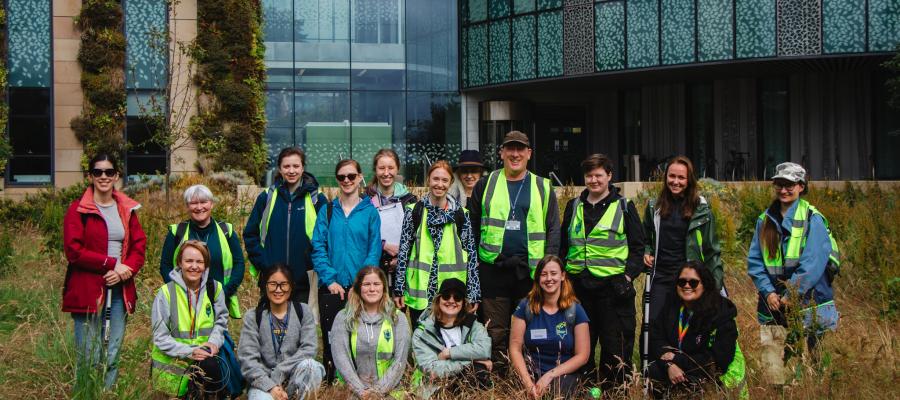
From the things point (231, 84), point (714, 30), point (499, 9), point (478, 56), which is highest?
point (499, 9)

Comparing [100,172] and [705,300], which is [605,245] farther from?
Answer: [100,172]

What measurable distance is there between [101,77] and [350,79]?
673 cm

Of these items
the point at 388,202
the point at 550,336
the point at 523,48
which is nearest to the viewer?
the point at 550,336

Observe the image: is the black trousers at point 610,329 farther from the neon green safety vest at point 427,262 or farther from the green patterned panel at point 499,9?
the green patterned panel at point 499,9

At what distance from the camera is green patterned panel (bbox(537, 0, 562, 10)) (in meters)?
24.9

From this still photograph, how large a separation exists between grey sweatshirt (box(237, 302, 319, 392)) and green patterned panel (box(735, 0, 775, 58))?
59.0ft

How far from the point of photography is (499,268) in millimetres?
6988

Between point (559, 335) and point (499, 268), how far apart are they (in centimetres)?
68

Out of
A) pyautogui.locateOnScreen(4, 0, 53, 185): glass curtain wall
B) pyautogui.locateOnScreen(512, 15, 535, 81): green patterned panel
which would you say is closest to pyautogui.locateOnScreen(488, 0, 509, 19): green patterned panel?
pyautogui.locateOnScreen(512, 15, 535, 81): green patterned panel

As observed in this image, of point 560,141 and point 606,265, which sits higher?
point 560,141

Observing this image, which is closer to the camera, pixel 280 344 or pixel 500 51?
pixel 280 344

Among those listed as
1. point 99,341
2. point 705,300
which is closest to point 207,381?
point 99,341

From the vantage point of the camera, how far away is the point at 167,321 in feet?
21.7

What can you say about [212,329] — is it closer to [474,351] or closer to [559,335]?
Result: [474,351]
